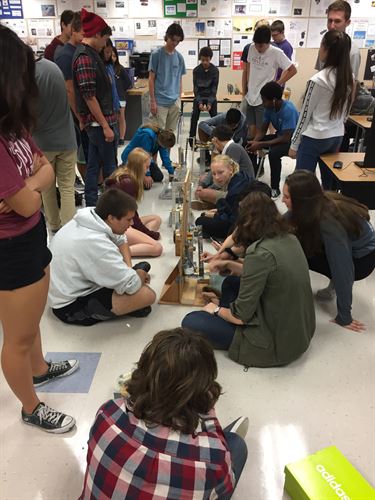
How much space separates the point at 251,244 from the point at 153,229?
1648 mm

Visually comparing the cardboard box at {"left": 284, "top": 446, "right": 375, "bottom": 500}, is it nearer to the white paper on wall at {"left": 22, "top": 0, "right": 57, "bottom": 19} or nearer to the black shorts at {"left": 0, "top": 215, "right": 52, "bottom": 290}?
the black shorts at {"left": 0, "top": 215, "right": 52, "bottom": 290}

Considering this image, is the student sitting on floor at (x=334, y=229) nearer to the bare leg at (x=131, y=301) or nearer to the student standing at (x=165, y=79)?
the bare leg at (x=131, y=301)

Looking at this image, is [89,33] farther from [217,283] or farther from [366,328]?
[366,328]

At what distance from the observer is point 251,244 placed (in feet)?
6.41

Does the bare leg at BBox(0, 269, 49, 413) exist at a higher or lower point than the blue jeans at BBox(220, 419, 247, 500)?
higher

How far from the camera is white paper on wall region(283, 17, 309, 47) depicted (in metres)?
7.13

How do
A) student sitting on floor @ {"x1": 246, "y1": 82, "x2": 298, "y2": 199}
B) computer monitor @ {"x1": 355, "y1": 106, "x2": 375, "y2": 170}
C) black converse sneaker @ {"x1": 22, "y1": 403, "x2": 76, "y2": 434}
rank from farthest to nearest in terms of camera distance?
student sitting on floor @ {"x1": 246, "y1": 82, "x2": 298, "y2": 199} < computer monitor @ {"x1": 355, "y1": 106, "x2": 375, "y2": 170} < black converse sneaker @ {"x1": 22, "y1": 403, "x2": 76, "y2": 434}

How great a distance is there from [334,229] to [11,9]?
777 cm

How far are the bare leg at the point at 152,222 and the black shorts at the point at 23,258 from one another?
2.12m

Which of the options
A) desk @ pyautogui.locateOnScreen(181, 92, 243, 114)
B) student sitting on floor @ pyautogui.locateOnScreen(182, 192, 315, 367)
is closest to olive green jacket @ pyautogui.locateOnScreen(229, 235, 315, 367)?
student sitting on floor @ pyautogui.locateOnScreen(182, 192, 315, 367)

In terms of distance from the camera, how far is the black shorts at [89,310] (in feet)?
7.48

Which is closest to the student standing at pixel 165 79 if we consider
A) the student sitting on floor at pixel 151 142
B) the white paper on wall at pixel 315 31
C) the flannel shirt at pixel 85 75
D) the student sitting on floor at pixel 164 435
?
the student sitting on floor at pixel 151 142

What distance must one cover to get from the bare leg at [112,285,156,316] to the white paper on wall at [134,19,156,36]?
6.45 metres

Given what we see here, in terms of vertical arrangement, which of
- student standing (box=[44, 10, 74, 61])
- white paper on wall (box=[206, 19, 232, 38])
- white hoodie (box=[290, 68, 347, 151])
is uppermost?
white paper on wall (box=[206, 19, 232, 38])
